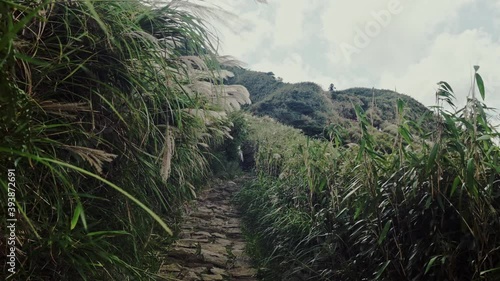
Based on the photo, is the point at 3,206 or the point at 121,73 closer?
the point at 3,206

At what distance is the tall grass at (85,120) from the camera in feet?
3.79

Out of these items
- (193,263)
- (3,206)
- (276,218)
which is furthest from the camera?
(276,218)

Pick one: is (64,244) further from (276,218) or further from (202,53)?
(276,218)

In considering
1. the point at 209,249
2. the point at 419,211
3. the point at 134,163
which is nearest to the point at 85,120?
the point at 134,163

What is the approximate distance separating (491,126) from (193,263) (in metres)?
2.62

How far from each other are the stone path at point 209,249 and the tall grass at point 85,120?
0.74 metres

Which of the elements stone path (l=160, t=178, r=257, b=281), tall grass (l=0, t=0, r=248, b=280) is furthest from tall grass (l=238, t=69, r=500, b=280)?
tall grass (l=0, t=0, r=248, b=280)

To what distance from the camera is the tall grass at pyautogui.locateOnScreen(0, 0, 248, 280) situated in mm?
1154

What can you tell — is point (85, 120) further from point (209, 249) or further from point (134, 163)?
point (209, 249)

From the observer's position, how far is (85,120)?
1.61 metres

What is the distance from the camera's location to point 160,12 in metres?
1.81

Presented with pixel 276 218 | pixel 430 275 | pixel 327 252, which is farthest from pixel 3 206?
pixel 276 218

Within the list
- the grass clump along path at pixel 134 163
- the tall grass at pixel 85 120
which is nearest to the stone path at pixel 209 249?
the grass clump along path at pixel 134 163

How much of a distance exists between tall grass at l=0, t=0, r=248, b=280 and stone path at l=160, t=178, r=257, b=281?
0.74 metres
